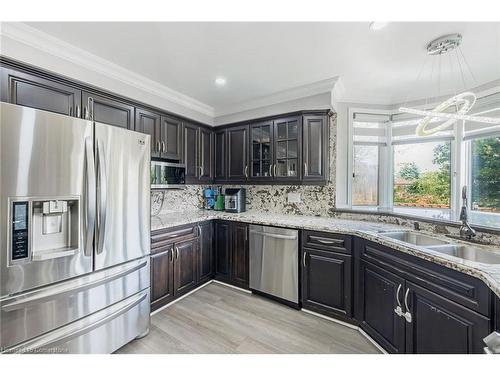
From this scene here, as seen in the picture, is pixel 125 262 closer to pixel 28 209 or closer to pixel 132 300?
pixel 132 300

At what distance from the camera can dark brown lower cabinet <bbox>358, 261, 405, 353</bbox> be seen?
1.69 metres

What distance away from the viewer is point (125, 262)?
182 centimetres

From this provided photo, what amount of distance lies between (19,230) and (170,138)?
191 centimetres

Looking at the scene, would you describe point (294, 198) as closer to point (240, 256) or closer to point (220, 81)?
point (240, 256)

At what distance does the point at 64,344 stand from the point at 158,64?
2.45 m

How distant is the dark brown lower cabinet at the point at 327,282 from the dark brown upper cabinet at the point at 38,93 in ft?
8.75

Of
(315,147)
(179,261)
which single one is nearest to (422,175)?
(315,147)

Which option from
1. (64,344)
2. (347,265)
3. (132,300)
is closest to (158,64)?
(132,300)

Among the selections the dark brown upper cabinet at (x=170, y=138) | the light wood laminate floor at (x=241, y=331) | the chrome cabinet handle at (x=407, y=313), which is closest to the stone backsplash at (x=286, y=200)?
the dark brown upper cabinet at (x=170, y=138)

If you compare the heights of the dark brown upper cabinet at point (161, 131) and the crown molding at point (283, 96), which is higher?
the crown molding at point (283, 96)

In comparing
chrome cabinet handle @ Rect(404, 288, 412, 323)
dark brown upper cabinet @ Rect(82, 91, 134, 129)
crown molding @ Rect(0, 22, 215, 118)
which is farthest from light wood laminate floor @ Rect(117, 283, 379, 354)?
crown molding @ Rect(0, 22, 215, 118)

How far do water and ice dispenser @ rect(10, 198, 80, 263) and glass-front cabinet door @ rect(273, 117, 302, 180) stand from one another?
7.43ft

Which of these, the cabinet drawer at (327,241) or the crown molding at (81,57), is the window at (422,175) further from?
the crown molding at (81,57)

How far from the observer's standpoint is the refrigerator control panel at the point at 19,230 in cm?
125
